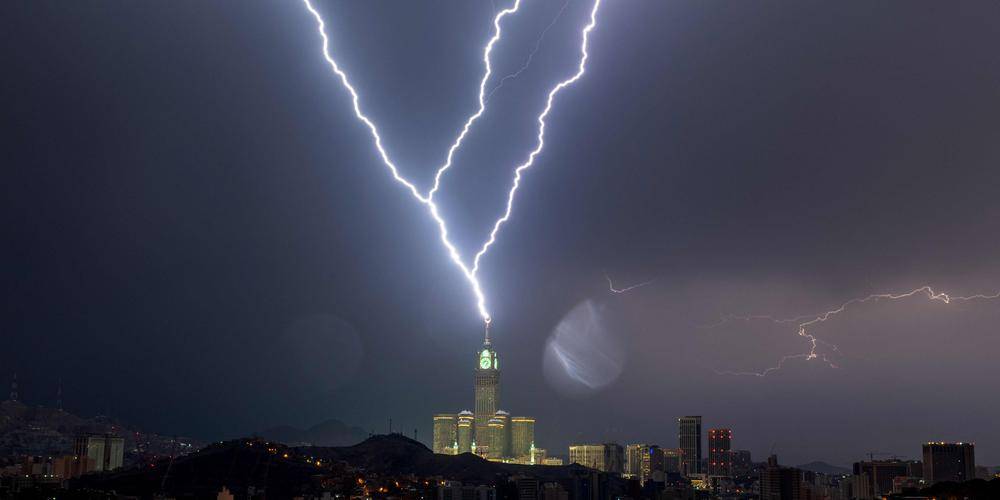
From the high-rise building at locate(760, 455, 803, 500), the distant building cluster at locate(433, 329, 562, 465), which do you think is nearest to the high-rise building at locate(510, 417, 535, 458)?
the distant building cluster at locate(433, 329, 562, 465)

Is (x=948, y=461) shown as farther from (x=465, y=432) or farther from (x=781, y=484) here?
(x=465, y=432)

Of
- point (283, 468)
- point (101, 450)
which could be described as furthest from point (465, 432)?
point (101, 450)

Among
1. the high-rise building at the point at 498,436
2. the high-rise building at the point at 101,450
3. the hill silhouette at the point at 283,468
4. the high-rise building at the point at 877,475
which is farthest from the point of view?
the high-rise building at the point at 498,436

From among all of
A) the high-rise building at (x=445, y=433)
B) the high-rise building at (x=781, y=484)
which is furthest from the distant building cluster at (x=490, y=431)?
the high-rise building at (x=781, y=484)

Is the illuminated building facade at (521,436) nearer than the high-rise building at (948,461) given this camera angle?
No

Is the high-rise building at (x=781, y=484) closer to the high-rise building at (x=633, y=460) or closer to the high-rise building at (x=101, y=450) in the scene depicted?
the high-rise building at (x=633, y=460)

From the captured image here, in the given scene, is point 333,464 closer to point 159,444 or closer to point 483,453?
point 483,453

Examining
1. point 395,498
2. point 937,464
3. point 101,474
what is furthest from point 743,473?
point 101,474

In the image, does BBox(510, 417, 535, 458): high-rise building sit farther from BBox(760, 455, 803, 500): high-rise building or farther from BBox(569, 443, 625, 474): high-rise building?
BBox(760, 455, 803, 500): high-rise building
